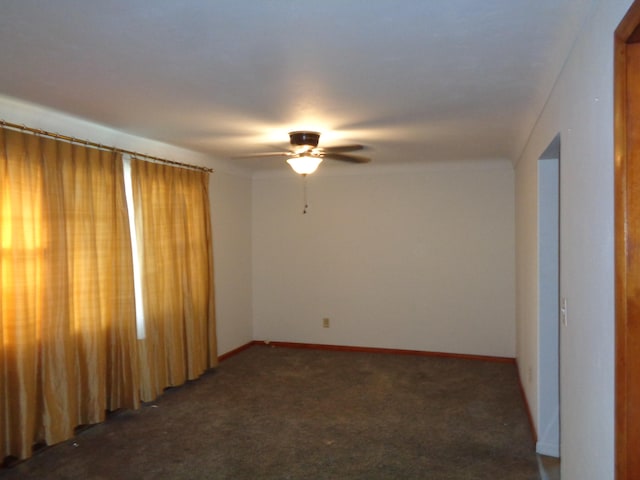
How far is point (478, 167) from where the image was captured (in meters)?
5.63

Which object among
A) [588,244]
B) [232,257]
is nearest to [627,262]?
[588,244]

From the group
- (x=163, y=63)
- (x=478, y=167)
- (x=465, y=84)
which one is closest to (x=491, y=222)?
(x=478, y=167)

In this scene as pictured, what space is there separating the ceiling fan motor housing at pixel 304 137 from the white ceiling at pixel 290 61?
0.24 feet

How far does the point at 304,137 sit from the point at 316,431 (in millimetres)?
2261

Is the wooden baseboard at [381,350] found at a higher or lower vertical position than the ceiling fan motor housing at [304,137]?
lower

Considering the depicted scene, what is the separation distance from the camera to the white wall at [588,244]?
1452mm

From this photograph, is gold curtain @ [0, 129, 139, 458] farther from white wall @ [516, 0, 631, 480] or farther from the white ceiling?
white wall @ [516, 0, 631, 480]

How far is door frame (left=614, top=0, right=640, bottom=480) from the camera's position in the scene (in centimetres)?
126

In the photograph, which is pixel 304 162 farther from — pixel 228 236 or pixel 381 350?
pixel 381 350

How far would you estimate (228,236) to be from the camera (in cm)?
586

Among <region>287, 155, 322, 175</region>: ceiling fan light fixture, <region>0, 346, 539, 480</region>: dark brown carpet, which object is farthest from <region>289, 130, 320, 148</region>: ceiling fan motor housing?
<region>0, 346, 539, 480</region>: dark brown carpet

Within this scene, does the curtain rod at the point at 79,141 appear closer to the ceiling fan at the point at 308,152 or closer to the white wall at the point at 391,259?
the ceiling fan at the point at 308,152

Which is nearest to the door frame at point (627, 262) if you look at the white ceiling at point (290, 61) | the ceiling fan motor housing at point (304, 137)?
the white ceiling at point (290, 61)

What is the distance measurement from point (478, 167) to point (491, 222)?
67cm
